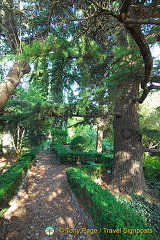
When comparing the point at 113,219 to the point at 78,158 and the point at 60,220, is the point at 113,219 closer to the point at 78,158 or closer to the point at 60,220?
the point at 60,220

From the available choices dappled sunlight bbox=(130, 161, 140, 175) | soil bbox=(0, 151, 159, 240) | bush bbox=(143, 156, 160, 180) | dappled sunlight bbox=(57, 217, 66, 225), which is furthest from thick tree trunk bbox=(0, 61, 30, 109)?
bush bbox=(143, 156, 160, 180)

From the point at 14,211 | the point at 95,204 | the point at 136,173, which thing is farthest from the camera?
the point at 136,173

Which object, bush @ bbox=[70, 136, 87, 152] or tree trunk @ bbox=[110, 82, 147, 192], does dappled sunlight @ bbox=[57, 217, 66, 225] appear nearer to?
tree trunk @ bbox=[110, 82, 147, 192]

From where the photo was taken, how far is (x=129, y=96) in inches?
179

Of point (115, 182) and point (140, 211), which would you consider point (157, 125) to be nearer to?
point (115, 182)

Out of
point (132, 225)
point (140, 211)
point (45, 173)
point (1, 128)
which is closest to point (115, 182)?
point (140, 211)

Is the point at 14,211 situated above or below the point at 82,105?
below

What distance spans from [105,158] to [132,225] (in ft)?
17.6

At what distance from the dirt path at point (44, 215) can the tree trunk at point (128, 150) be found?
1.81 m

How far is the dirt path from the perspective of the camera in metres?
2.35

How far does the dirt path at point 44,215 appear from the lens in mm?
2348

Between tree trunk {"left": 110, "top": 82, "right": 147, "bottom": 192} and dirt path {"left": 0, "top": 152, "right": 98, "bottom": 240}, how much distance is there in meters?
1.81

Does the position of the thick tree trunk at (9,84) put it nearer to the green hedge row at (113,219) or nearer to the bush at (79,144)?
the green hedge row at (113,219)

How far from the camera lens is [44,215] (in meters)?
2.88
